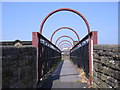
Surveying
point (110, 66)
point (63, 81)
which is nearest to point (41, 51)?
point (63, 81)

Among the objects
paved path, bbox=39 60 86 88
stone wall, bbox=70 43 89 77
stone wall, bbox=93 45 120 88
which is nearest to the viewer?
stone wall, bbox=93 45 120 88

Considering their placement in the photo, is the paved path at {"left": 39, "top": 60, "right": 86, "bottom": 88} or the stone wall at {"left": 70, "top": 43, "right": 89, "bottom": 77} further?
the stone wall at {"left": 70, "top": 43, "right": 89, "bottom": 77}

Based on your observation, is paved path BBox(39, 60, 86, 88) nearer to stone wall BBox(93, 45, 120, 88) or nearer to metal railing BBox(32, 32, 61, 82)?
metal railing BBox(32, 32, 61, 82)

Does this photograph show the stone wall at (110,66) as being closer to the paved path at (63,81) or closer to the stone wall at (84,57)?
the paved path at (63,81)

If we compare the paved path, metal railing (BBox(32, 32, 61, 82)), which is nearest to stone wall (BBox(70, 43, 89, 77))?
the paved path

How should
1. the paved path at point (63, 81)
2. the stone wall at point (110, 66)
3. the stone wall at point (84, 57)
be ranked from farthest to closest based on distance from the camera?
the stone wall at point (84, 57), the paved path at point (63, 81), the stone wall at point (110, 66)

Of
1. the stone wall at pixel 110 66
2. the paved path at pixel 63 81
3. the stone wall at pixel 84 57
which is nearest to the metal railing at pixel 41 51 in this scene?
the paved path at pixel 63 81

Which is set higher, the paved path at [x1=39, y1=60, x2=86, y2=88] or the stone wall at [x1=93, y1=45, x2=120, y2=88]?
the stone wall at [x1=93, y1=45, x2=120, y2=88]

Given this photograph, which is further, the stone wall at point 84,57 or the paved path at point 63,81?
the stone wall at point 84,57

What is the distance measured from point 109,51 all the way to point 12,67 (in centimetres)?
220

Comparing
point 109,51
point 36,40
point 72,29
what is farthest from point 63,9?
point 72,29

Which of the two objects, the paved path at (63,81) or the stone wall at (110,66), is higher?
the stone wall at (110,66)

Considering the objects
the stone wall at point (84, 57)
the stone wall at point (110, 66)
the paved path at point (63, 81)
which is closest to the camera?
the stone wall at point (110, 66)

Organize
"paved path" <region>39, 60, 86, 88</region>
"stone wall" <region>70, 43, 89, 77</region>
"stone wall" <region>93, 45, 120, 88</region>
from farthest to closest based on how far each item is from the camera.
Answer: "stone wall" <region>70, 43, 89, 77</region> < "paved path" <region>39, 60, 86, 88</region> < "stone wall" <region>93, 45, 120, 88</region>
